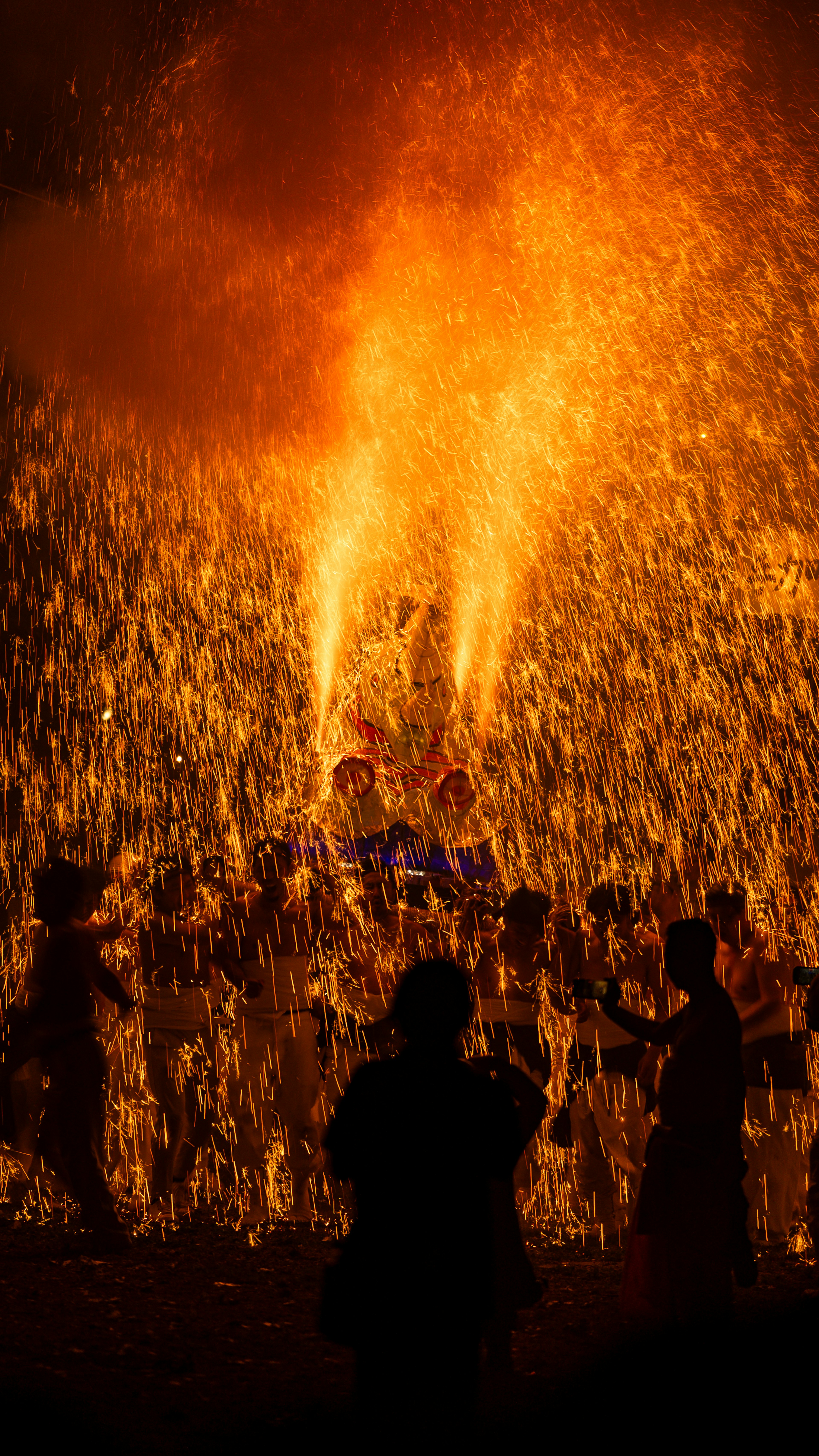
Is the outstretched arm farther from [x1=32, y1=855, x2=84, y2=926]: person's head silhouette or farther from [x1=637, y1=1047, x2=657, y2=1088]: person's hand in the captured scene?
[x1=32, y1=855, x2=84, y2=926]: person's head silhouette

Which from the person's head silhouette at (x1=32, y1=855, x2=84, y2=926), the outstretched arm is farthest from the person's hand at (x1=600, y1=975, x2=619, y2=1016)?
the person's head silhouette at (x1=32, y1=855, x2=84, y2=926)

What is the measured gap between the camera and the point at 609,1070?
764 cm

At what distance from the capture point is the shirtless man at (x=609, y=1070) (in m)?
7.55

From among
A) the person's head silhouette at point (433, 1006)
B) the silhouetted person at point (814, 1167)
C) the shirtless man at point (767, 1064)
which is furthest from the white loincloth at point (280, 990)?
the person's head silhouette at point (433, 1006)

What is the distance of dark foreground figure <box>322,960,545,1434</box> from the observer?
10.1ft

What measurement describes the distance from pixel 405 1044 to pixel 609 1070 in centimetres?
304

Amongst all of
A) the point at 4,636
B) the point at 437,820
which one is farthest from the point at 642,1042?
the point at 4,636

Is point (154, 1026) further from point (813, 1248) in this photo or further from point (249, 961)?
point (813, 1248)

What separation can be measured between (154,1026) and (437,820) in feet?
24.0

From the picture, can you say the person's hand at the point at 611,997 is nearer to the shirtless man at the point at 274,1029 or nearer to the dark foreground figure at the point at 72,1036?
the dark foreground figure at the point at 72,1036

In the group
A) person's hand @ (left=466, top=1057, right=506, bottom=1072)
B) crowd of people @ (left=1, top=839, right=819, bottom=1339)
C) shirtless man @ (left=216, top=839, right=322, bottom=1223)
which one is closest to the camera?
person's hand @ (left=466, top=1057, right=506, bottom=1072)

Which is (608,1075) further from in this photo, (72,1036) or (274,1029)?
(72,1036)

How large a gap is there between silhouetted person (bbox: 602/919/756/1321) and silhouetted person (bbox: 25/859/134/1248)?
7.73 ft

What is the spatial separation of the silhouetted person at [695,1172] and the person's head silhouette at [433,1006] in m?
1.89
